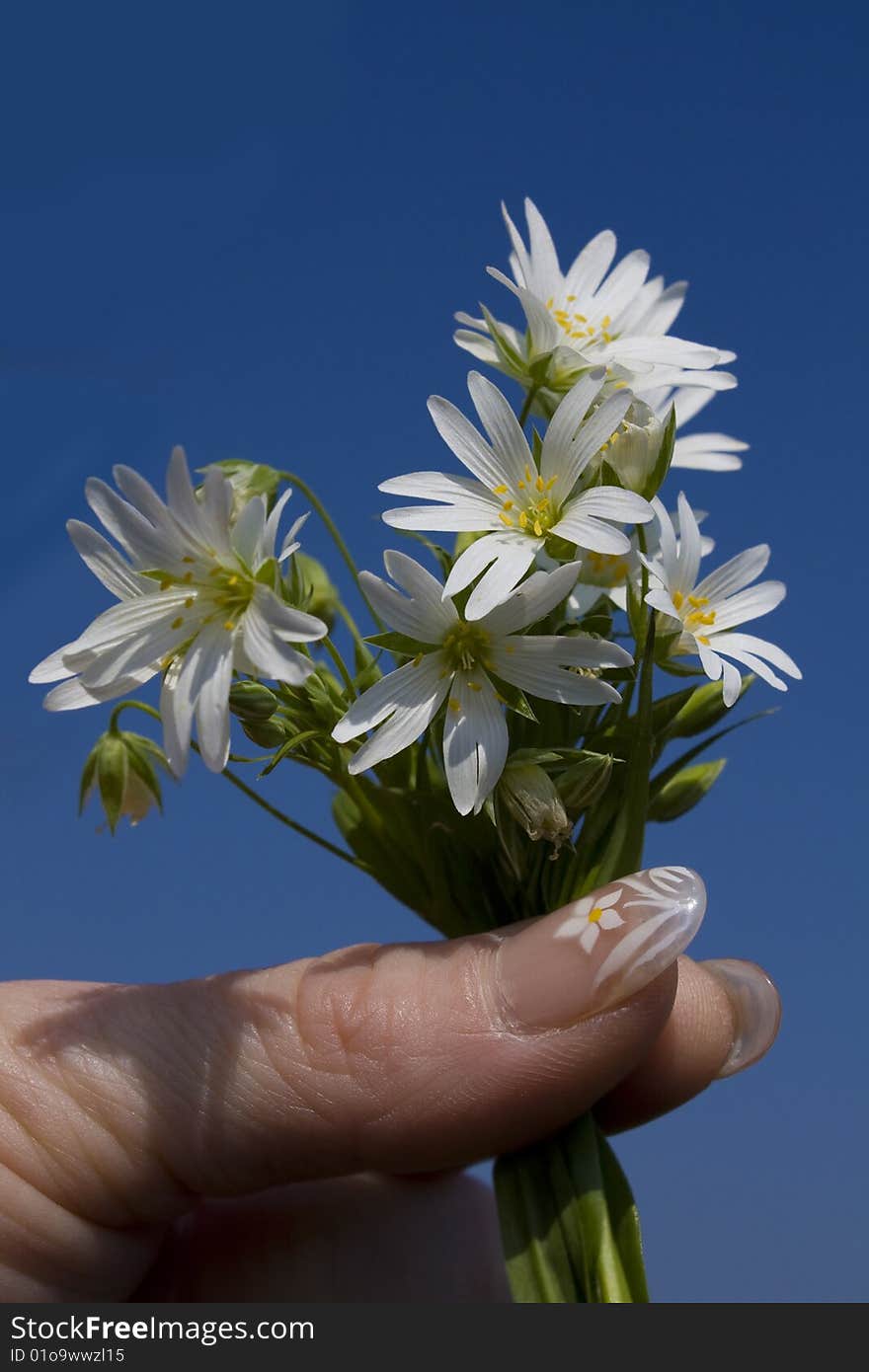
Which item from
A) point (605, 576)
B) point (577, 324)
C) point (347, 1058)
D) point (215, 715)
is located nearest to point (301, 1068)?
point (347, 1058)

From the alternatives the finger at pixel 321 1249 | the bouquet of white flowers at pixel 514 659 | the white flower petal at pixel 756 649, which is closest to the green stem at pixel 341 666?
the bouquet of white flowers at pixel 514 659

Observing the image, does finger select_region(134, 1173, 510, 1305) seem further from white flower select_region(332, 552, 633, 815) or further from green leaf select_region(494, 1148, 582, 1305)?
white flower select_region(332, 552, 633, 815)

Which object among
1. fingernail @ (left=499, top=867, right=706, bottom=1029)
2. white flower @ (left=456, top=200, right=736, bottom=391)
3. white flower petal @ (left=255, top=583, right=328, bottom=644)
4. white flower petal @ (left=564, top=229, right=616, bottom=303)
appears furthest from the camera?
white flower petal @ (left=564, top=229, right=616, bottom=303)

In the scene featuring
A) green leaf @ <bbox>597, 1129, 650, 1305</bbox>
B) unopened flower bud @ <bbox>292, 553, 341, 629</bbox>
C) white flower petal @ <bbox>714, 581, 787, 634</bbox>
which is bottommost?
green leaf @ <bbox>597, 1129, 650, 1305</bbox>

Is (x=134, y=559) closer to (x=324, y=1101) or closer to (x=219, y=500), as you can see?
(x=219, y=500)

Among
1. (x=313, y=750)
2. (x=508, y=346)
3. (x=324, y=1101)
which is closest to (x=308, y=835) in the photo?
(x=313, y=750)

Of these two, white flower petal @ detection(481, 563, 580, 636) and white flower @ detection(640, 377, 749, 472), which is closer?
white flower petal @ detection(481, 563, 580, 636)

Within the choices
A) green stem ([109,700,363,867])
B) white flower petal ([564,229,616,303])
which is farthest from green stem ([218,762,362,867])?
white flower petal ([564,229,616,303])
